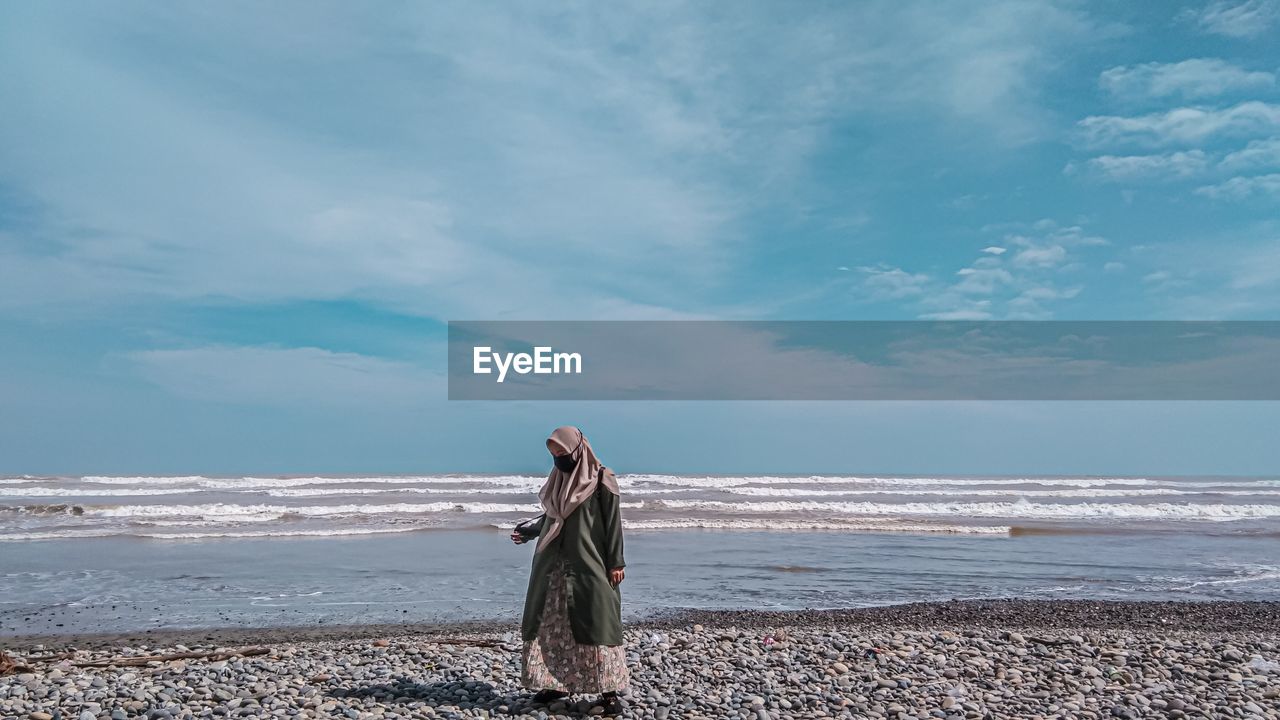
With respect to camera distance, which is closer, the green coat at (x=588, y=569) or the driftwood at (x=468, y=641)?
the green coat at (x=588, y=569)

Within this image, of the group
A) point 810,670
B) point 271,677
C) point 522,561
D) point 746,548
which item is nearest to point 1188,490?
point 746,548

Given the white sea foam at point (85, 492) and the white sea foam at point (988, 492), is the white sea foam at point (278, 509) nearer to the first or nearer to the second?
the white sea foam at point (85, 492)

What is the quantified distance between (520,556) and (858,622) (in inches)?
281

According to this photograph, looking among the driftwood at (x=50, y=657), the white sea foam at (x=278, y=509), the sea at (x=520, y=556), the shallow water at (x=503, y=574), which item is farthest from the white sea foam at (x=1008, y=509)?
the driftwood at (x=50, y=657)

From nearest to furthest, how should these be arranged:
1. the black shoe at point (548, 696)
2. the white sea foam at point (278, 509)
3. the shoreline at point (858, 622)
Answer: the black shoe at point (548, 696), the shoreline at point (858, 622), the white sea foam at point (278, 509)

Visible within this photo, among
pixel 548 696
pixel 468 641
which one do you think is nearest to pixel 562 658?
pixel 548 696

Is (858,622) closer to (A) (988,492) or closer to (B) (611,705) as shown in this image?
(B) (611,705)

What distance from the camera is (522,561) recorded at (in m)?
14.4

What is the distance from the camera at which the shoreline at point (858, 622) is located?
340 inches

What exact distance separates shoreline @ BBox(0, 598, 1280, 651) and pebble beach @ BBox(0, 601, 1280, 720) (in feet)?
0.19

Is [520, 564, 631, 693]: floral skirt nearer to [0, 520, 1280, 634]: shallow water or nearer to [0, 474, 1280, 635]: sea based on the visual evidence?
[0, 474, 1280, 635]: sea

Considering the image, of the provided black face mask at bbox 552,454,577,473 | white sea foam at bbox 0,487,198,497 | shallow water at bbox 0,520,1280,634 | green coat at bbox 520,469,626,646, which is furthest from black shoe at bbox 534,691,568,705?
white sea foam at bbox 0,487,198,497

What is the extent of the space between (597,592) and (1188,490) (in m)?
44.6

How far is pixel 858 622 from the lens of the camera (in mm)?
9445
